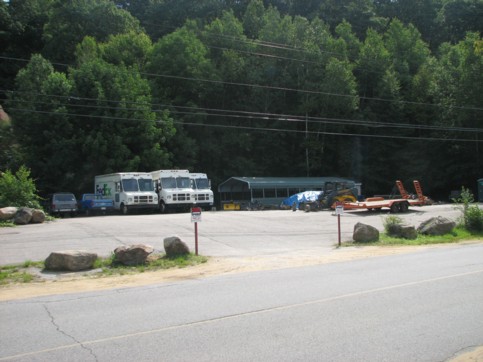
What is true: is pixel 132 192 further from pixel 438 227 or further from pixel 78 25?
pixel 78 25

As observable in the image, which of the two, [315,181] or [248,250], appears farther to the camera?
[315,181]

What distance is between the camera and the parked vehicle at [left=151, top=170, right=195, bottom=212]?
36.7 metres

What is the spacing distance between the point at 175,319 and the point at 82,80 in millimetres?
43300

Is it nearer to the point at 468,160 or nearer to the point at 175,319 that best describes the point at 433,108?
the point at 468,160

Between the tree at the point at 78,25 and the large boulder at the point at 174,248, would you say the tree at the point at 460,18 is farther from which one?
the large boulder at the point at 174,248

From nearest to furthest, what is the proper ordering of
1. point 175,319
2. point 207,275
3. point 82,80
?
1. point 175,319
2. point 207,275
3. point 82,80

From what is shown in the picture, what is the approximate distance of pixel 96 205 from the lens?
119ft

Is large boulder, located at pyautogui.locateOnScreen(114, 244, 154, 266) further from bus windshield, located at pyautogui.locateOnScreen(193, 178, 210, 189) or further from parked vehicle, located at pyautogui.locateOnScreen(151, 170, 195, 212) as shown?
bus windshield, located at pyautogui.locateOnScreen(193, 178, 210, 189)

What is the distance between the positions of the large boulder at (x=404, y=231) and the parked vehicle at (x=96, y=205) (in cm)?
2304

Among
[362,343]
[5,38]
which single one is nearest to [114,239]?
[362,343]

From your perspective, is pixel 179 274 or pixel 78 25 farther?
A: pixel 78 25

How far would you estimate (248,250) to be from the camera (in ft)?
56.2

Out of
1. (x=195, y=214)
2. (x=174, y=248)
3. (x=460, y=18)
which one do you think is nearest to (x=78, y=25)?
(x=460, y=18)

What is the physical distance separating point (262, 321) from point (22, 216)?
21.6m
